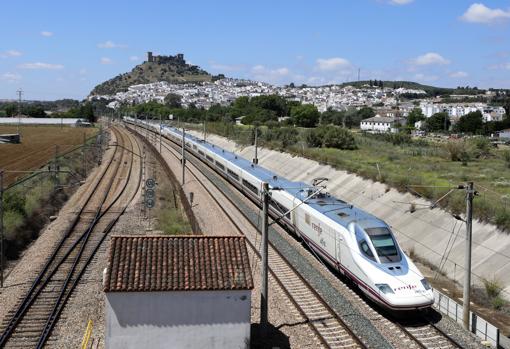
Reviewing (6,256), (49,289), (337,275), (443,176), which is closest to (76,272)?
(49,289)

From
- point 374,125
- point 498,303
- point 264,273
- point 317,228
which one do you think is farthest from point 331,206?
point 374,125

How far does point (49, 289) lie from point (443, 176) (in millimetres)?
27414

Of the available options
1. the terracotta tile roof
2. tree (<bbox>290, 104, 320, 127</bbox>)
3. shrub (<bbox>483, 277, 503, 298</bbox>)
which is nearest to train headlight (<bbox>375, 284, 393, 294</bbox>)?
the terracotta tile roof

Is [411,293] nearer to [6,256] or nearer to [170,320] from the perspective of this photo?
[170,320]

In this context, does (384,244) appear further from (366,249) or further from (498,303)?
(498,303)

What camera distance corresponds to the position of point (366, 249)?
18891 millimetres

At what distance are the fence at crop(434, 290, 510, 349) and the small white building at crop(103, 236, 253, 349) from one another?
7032mm

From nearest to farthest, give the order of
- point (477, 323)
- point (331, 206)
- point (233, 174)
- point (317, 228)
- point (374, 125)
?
1. point (477, 323)
2. point (317, 228)
3. point (331, 206)
4. point (233, 174)
5. point (374, 125)

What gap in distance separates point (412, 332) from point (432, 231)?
11236 mm

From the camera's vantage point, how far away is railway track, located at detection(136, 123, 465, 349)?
52.2ft

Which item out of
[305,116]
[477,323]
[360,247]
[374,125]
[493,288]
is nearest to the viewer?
[477,323]

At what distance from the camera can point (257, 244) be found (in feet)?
90.1

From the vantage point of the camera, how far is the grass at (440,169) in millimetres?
27477

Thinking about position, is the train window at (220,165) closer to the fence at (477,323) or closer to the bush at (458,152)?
the bush at (458,152)
